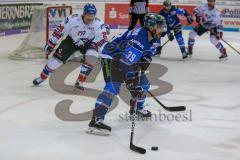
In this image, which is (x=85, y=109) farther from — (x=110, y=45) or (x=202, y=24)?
(x=202, y=24)

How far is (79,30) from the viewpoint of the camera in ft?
19.5

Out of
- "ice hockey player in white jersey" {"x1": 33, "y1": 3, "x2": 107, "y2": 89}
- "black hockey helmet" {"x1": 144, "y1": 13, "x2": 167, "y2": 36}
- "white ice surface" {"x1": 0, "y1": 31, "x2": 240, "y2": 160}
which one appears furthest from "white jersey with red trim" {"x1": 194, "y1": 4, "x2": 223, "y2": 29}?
"black hockey helmet" {"x1": 144, "y1": 13, "x2": 167, "y2": 36}

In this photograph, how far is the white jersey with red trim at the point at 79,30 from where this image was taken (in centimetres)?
585

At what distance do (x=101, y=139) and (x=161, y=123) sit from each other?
81cm

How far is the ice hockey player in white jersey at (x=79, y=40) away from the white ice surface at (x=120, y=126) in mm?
390

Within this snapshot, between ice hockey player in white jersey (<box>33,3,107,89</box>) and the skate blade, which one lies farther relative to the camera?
ice hockey player in white jersey (<box>33,3,107,89</box>)

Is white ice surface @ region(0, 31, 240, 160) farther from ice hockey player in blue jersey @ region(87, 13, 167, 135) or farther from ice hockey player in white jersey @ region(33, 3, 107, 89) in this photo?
ice hockey player in white jersey @ region(33, 3, 107, 89)

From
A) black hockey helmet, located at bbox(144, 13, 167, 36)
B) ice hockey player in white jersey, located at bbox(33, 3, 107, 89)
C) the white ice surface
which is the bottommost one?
the white ice surface

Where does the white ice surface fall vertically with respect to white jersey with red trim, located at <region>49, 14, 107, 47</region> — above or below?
below

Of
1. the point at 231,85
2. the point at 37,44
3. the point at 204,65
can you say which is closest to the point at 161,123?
the point at 231,85

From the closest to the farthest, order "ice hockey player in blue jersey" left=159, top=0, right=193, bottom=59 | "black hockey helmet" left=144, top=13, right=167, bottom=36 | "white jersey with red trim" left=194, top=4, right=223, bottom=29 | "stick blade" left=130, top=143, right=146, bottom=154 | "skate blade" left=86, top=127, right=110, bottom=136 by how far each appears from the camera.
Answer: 1. "stick blade" left=130, top=143, right=146, bottom=154
2. "black hockey helmet" left=144, top=13, right=167, bottom=36
3. "skate blade" left=86, top=127, right=110, bottom=136
4. "ice hockey player in blue jersey" left=159, top=0, right=193, bottom=59
5. "white jersey with red trim" left=194, top=4, right=223, bottom=29

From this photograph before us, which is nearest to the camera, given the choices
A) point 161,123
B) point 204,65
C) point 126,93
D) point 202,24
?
point 161,123

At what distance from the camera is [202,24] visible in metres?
8.92

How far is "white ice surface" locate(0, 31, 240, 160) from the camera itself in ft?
12.4
